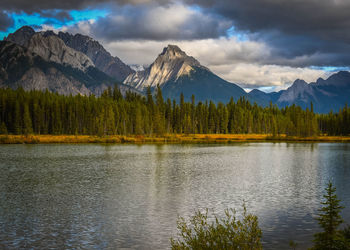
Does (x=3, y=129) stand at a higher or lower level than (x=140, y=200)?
higher

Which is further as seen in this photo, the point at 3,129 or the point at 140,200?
the point at 3,129

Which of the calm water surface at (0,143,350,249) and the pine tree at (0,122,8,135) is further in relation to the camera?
the pine tree at (0,122,8,135)

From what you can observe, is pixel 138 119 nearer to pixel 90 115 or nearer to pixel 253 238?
pixel 90 115

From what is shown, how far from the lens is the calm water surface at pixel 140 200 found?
66.9 feet

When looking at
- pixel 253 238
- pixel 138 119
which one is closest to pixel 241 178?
pixel 253 238

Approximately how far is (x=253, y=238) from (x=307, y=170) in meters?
41.5

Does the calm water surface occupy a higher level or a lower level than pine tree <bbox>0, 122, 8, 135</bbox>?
lower

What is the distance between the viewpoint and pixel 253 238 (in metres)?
14.9

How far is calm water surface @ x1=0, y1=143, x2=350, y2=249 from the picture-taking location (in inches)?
803

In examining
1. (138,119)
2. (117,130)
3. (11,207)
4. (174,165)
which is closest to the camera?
(11,207)

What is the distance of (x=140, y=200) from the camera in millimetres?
30578

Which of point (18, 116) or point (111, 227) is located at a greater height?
point (18, 116)

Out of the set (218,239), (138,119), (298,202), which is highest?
(138,119)

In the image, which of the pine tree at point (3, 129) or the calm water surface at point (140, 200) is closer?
the calm water surface at point (140, 200)
